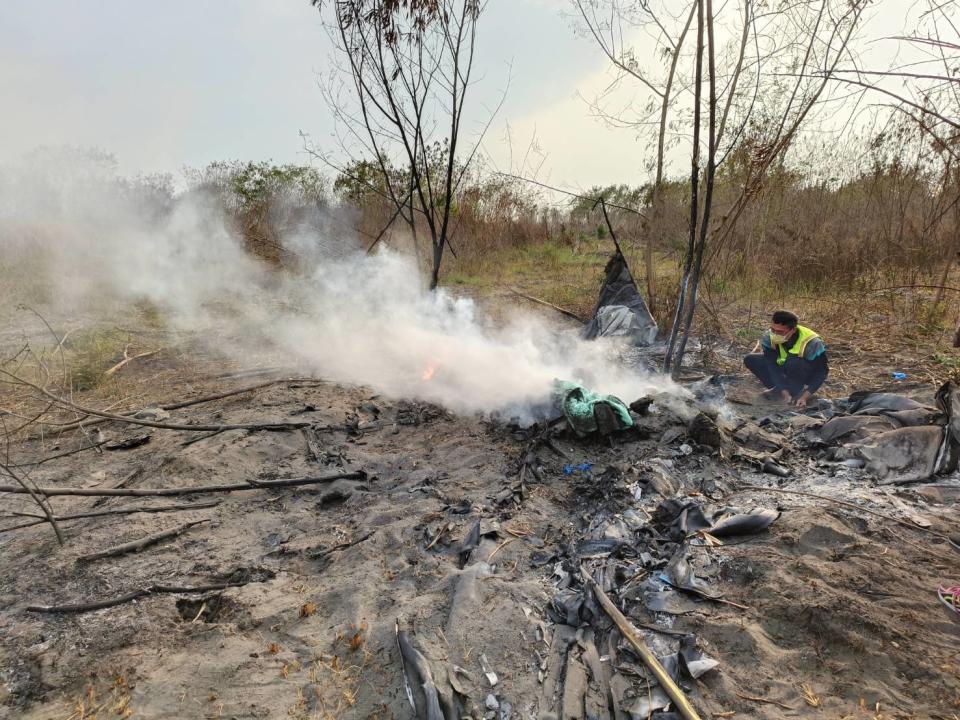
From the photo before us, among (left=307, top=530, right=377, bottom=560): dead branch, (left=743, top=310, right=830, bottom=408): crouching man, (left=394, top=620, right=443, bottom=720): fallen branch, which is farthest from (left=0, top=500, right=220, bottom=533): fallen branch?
(left=743, top=310, right=830, bottom=408): crouching man

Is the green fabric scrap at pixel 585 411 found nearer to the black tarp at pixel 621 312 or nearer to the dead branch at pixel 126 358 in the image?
the black tarp at pixel 621 312

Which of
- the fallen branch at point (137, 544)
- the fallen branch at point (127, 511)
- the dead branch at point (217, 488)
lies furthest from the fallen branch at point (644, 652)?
the fallen branch at point (127, 511)

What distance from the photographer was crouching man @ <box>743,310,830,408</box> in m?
5.69

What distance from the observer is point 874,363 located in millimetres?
6547

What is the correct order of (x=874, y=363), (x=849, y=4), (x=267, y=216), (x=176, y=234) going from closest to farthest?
(x=849, y=4) → (x=874, y=363) → (x=176, y=234) → (x=267, y=216)

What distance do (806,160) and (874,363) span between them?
793cm

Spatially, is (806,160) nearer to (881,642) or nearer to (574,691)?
(881,642)

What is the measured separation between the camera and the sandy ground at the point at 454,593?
2361 millimetres

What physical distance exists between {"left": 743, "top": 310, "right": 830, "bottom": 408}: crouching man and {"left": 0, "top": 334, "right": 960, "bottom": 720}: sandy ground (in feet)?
5.65

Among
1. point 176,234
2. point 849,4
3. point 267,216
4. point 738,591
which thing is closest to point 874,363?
point 849,4

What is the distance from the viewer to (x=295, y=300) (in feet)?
36.0

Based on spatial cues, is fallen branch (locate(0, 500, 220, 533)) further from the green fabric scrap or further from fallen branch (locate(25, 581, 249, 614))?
the green fabric scrap

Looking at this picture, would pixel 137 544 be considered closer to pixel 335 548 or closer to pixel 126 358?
pixel 335 548

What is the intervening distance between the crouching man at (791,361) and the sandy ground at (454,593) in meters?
1.72
